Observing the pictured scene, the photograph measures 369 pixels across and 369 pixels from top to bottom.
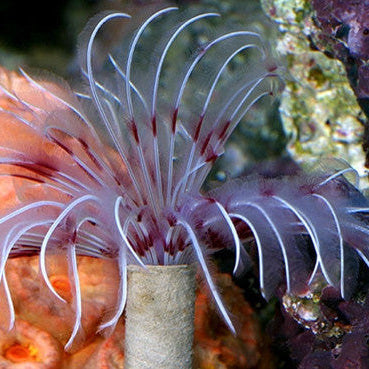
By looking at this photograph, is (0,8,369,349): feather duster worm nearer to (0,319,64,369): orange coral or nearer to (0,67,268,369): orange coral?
(0,67,268,369): orange coral

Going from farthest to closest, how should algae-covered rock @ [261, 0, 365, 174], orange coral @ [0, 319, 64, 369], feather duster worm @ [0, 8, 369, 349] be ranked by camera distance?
algae-covered rock @ [261, 0, 365, 174] < orange coral @ [0, 319, 64, 369] < feather duster worm @ [0, 8, 369, 349]

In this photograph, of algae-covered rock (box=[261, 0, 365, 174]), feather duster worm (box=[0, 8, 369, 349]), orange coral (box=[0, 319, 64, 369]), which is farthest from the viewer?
algae-covered rock (box=[261, 0, 365, 174])

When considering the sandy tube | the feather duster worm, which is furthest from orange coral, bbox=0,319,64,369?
the sandy tube

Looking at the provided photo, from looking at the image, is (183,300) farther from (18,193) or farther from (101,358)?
(18,193)

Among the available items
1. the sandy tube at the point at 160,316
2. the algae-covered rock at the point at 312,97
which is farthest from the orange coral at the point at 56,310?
the algae-covered rock at the point at 312,97

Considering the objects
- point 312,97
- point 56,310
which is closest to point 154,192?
point 56,310

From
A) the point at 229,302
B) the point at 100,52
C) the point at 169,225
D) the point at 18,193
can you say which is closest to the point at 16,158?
the point at 18,193
